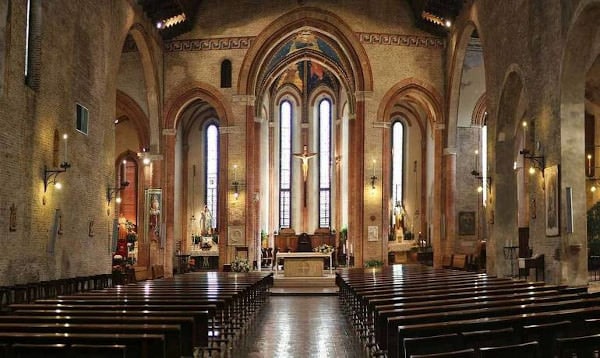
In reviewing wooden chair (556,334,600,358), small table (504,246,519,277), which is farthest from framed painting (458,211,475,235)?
wooden chair (556,334,600,358)

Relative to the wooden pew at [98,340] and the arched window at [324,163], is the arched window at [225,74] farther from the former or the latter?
the wooden pew at [98,340]

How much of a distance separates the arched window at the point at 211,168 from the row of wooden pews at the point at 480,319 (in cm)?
2749

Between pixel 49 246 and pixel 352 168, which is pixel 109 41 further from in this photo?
pixel 352 168

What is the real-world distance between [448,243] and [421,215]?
26.5 feet

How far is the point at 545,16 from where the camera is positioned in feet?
58.6

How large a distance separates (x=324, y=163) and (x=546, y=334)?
1415 inches

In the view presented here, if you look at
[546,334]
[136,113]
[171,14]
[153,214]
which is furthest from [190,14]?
[546,334]

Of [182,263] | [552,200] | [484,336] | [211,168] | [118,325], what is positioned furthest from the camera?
[211,168]

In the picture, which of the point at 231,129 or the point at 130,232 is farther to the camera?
the point at 130,232

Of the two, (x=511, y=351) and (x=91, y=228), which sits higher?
(x=91, y=228)

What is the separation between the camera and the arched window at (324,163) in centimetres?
4300

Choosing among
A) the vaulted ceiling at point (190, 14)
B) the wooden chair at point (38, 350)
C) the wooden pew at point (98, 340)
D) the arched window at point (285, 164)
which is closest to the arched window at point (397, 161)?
the arched window at point (285, 164)

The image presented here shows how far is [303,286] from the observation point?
26.7m

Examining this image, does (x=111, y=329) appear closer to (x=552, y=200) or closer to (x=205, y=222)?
(x=552, y=200)
